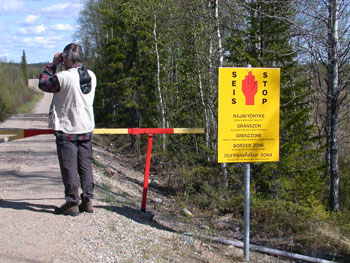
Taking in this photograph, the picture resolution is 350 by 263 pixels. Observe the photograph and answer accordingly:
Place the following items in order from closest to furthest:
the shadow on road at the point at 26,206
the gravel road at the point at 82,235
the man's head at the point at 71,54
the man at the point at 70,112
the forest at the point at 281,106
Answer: the gravel road at the point at 82,235, the man at the point at 70,112, the man's head at the point at 71,54, the shadow on road at the point at 26,206, the forest at the point at 281,106

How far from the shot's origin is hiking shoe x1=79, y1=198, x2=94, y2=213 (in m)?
5.37

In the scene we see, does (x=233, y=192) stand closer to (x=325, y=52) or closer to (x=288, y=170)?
(x=288, y=170)

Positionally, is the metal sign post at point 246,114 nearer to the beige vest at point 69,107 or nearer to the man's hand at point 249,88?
the man's hand at point 249,88

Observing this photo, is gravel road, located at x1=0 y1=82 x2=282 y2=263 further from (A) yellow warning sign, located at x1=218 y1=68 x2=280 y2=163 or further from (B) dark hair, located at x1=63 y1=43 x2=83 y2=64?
(B) dark hair, located at x1=63 y1=43 x2=83 y2=64

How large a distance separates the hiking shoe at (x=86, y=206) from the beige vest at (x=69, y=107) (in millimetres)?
961

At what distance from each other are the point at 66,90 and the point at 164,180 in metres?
9.07

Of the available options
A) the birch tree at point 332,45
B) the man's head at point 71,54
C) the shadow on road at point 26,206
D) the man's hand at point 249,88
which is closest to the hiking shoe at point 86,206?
the shadow on road at point 26,206

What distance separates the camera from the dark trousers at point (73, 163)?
16.5 ft

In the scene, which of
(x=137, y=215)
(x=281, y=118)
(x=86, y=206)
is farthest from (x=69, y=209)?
(x=281, y=118)

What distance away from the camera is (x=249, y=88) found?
17.1 feet

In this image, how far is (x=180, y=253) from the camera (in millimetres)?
4934

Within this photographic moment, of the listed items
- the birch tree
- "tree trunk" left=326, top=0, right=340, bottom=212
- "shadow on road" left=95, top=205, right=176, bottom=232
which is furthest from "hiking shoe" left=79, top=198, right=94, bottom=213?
"tree trunk" left=326, top=0, right=340, bottom=212

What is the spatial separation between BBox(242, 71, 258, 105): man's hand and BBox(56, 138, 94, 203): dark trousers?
213cm

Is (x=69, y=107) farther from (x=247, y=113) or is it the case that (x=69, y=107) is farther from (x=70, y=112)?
(x=247, y=113)
